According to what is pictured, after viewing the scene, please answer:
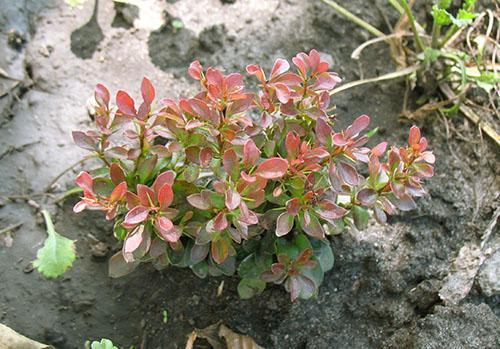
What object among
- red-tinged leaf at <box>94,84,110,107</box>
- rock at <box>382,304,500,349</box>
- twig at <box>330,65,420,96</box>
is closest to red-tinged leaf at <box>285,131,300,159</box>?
red-tinged leaf at <box>94,84,110,107</box>

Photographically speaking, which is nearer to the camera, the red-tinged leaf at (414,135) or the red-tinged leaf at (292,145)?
the red-tinged leaf at (292,145)

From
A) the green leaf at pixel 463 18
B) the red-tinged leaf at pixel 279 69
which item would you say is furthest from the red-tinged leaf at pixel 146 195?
the green leaf at pixel 463 18

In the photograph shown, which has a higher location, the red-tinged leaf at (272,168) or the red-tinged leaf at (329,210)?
the red-tinged leaf at (272,168)

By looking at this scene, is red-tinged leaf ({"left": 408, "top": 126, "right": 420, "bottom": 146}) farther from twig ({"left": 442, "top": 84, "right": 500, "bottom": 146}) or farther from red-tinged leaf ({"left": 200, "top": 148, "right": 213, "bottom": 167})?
twig ({"left": 442, "top": 84, "right": 500, "bottom": 146})

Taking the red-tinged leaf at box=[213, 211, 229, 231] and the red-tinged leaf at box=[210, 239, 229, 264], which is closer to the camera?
the red-tinged leaf at box=[213, 211, 229, 231]

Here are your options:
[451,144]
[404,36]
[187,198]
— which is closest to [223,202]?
[187,198]

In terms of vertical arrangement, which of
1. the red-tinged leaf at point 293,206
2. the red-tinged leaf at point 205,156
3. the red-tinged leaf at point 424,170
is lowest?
the red-tinged leaf at point 424,170

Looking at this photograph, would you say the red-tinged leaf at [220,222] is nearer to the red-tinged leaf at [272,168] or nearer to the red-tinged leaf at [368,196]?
the red-tinged leaf at [272,168]
